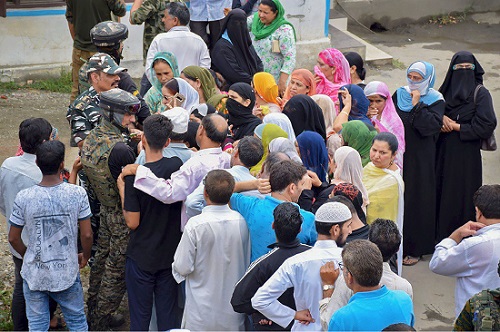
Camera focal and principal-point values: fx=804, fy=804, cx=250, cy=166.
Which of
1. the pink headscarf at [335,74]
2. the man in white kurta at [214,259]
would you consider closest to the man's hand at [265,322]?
the man in white kurta at [214,259]

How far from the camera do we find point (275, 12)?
8.00 metres

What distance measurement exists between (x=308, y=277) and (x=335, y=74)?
10.9 ft

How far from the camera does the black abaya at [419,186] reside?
7.06 meters

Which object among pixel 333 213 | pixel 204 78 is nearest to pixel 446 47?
pixel 204 78

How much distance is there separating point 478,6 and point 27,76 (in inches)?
345

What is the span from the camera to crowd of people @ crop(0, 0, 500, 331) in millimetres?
4426

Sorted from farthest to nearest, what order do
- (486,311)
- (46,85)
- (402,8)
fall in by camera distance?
(402,8)
(46,85)
(486,311)

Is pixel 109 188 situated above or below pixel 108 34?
below

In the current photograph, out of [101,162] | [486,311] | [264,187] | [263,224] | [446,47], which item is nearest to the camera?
[486,311]

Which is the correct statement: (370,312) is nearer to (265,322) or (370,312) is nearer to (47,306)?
(265,322)

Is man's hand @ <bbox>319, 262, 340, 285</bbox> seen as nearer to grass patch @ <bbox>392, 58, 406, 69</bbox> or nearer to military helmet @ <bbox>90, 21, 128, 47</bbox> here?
military helmet @ <bbox>90, 21, 128, 47</bbox>

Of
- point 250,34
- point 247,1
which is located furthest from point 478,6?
point 250,34

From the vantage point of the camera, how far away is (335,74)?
7.35 m

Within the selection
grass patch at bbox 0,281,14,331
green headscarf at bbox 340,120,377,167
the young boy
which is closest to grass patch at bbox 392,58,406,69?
green headscarf at bbox 340,120,377,167
